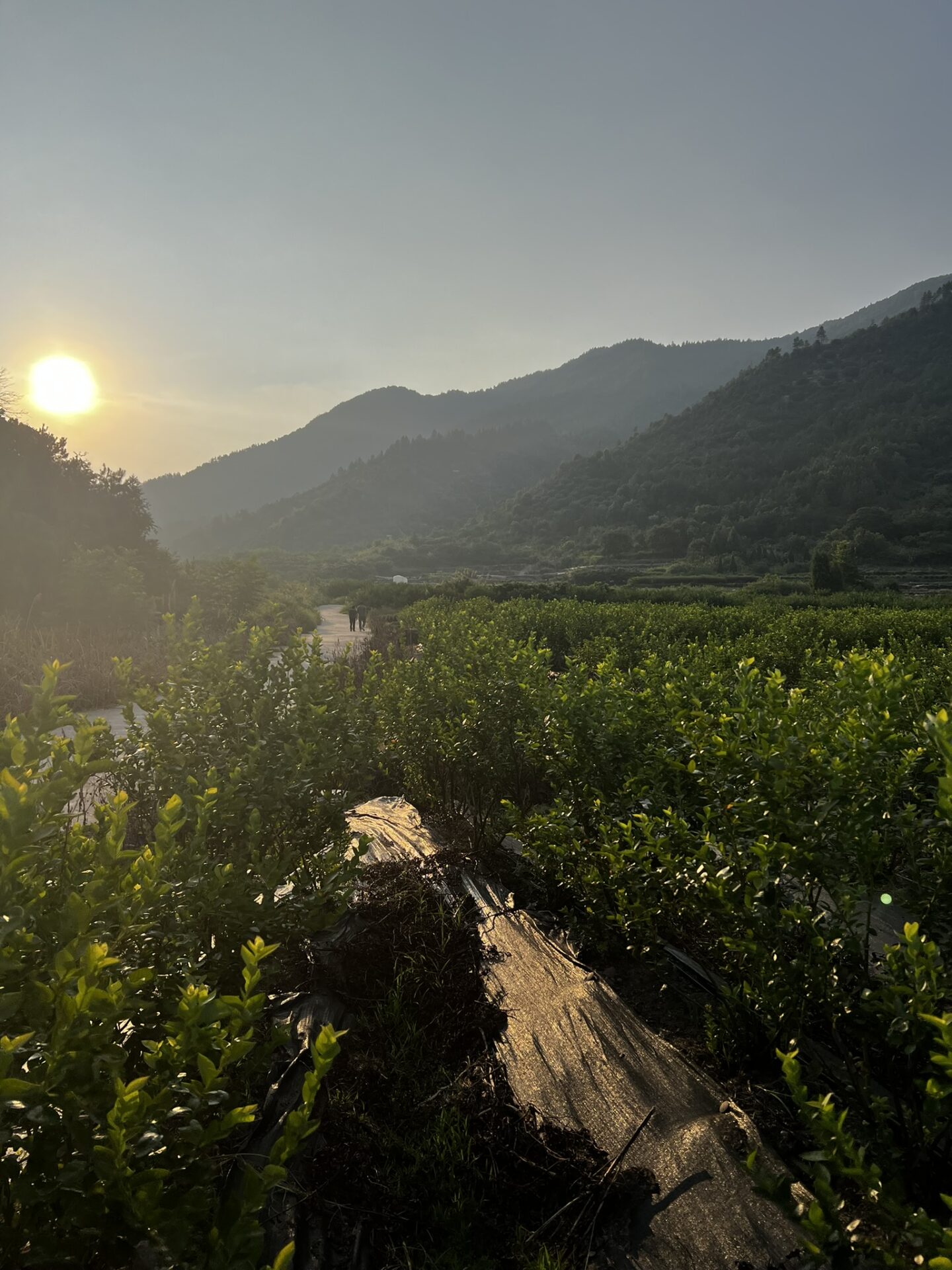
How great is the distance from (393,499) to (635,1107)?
150916 millimetres

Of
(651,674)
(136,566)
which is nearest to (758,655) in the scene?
(651,674)

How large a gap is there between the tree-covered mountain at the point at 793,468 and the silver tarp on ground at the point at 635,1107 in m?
64.3

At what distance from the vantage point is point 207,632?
18.0 meters

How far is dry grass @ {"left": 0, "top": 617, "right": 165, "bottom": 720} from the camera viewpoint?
28.9 ft

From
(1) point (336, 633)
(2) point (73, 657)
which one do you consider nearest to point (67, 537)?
A: (1) point (336, 633)

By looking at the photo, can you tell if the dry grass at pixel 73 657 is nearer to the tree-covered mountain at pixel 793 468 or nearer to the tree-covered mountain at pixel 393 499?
the tree-covered mountain at pixel 793 468

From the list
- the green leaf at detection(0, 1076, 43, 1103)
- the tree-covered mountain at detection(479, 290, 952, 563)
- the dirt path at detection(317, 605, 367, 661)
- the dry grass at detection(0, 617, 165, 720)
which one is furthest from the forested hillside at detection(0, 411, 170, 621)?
the tree-covered mountain at detection(479, 290, 952, 563)

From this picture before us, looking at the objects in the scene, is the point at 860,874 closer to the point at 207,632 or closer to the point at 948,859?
the point at 948,859

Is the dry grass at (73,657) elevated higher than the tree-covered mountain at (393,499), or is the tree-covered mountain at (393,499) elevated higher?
the tree-covered mountain at (393,499)

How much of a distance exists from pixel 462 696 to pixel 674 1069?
2.88m

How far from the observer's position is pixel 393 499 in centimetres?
14862

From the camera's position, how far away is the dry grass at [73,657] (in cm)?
880

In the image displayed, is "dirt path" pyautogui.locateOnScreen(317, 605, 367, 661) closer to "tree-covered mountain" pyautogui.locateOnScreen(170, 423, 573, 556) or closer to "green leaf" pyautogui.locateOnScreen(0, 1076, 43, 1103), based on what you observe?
"green leaf" pyautogui.locateOnScreen(0, 1076, 43, 1103)

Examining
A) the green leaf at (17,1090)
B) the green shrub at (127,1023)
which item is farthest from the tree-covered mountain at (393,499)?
the green leaf at (17,1090)
